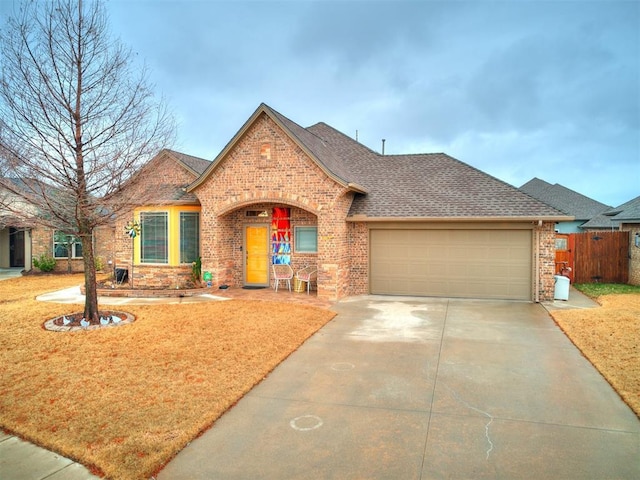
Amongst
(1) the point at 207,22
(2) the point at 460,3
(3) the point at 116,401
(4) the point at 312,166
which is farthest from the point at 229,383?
(1) the point at 207,22

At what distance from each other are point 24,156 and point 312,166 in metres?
7.17

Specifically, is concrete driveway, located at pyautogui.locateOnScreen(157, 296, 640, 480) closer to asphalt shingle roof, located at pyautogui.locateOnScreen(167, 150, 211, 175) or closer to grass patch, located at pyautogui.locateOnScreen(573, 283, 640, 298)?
grass patch, located at pyautogui.locateOnScreen(573, 283, 640, 298)

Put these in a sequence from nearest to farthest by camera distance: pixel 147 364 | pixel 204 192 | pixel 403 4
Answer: pixel 147 364 < pixel 204 192 < pixel 403 4

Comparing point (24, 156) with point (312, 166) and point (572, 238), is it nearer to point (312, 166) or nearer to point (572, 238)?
point (312, 166)

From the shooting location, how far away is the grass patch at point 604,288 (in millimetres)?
14405

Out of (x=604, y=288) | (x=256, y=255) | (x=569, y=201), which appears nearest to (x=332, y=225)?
(x=256, y=255)

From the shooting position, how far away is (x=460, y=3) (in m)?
14.7

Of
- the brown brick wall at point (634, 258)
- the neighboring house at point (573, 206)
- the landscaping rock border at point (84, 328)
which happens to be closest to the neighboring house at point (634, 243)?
the brown brick wall at point (634, 258)

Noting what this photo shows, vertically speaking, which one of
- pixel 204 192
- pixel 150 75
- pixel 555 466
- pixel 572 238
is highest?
pixel 150 75

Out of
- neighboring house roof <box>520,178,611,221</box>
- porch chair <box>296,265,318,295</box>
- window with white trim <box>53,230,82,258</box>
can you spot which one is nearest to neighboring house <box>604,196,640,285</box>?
porch chair <box>296,265,318,295</box>

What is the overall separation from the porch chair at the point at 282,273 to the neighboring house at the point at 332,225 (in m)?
0.29

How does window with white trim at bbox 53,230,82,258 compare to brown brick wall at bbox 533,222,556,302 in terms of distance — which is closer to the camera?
brown brick wall at bbox 533,222,556,302

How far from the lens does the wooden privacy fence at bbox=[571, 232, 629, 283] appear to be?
55.5 ft

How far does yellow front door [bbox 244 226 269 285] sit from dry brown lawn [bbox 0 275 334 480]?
12.7 ft
